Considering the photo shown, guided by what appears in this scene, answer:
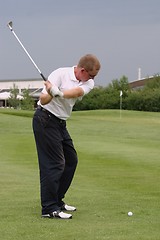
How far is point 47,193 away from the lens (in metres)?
7.08

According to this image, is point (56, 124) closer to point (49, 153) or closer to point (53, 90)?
point (49, 153)

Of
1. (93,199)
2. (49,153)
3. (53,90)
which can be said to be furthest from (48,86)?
(93,199)

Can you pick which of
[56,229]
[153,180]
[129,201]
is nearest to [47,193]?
[56,229]

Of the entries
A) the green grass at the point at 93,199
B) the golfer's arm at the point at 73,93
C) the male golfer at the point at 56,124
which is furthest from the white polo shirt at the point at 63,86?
the green grass at the point at 93,199

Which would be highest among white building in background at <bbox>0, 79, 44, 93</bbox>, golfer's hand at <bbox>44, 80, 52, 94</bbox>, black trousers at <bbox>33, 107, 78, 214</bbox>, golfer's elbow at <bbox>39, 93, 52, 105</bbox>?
golfer's hand at <bbox>44, 80, 52, 94</bbox>

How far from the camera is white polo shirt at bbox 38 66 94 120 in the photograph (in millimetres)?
6809

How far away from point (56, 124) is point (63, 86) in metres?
0.55

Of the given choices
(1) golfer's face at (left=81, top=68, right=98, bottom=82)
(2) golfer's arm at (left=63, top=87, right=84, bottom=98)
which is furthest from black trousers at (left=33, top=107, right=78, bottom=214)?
(1) golfer's face at (left=81, top=68, right=98, bottom=82)

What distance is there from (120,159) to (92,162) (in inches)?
45.8

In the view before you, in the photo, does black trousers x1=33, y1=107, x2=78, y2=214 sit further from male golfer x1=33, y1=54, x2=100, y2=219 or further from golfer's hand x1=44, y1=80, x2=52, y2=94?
golfer's hand x1=44, y1=80, x2=52, y2=94

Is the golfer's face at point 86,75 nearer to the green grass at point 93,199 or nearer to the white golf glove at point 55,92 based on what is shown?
the white golf glove at point 55,92

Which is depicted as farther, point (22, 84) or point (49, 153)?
point (22, 84)

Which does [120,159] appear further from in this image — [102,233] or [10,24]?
[102,233]

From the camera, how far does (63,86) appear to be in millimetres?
6828
